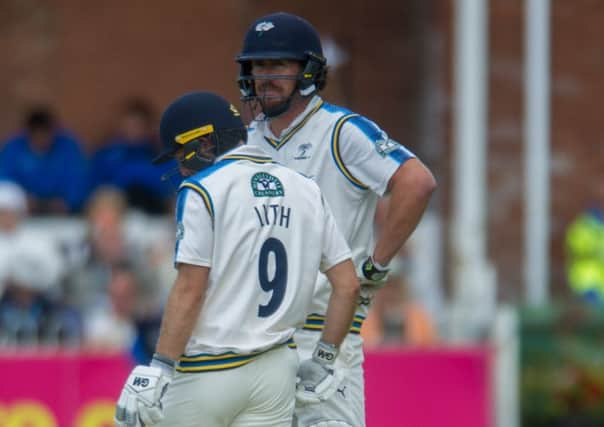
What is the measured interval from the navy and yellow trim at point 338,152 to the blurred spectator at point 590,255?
7.55 m

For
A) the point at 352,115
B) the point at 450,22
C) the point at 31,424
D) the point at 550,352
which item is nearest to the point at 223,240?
the point at 352,115

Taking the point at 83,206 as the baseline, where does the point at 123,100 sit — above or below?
above

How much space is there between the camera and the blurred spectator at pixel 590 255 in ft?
42.8

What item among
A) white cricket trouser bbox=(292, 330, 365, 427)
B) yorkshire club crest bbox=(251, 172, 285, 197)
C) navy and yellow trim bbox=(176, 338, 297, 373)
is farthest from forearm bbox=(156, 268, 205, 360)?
white cricket trouser bbox=(292, 330, 365, 427)

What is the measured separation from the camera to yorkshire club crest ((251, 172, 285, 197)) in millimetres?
Answer: 5059

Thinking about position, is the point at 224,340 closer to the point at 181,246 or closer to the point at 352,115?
the point at 181,246

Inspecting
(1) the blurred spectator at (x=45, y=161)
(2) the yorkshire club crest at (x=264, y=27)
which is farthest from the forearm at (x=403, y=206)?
(1) the blurred spectator at (x=45, y=161)

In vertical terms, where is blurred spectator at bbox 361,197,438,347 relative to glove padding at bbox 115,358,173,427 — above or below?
below

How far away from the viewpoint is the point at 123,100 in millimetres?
14164

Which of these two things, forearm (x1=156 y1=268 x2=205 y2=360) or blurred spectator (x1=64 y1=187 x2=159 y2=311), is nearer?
forearm (x1=156 y1=268 x2=205 y2=360)

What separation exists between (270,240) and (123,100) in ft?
30.6

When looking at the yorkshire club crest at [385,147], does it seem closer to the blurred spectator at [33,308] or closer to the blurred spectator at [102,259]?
the blurred spectator at [102,259]

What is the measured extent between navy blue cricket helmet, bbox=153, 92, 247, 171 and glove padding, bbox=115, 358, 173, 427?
765mm

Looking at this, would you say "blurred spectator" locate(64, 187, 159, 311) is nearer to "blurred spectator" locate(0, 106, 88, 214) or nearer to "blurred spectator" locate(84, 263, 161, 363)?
"blurred spectator" locate(84, 263, 161, 363)
